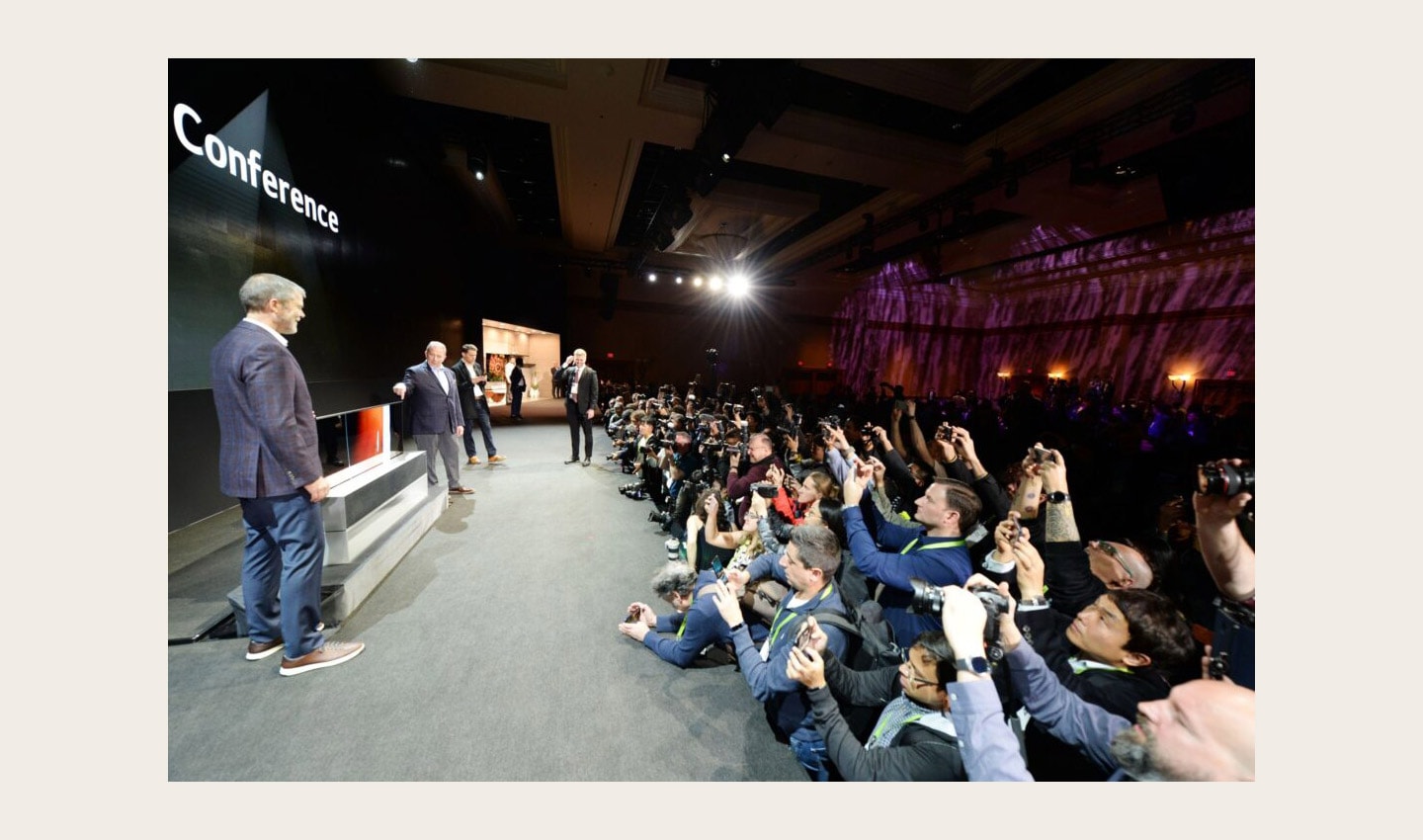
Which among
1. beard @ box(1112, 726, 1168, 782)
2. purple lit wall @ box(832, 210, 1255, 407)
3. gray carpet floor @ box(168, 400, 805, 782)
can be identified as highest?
purple lit wall @ box(832, 210, 1255, 407)

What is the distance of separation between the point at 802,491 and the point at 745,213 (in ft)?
26.5

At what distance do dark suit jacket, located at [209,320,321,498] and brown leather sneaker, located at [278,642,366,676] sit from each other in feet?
2.26

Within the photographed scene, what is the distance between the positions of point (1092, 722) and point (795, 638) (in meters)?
0.70

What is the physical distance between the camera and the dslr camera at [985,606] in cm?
101

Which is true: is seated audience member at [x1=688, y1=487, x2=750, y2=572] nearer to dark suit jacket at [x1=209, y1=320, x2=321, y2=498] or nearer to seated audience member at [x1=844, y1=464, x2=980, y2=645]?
seated audience member at [x1=844, y1=464, x2=980, y2=645]

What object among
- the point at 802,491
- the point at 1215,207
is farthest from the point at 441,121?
the point at 1215,207

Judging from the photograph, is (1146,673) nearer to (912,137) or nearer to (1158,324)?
(912,137)

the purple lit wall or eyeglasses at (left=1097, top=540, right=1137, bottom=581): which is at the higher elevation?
the purple lit wall

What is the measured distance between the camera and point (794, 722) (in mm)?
1449

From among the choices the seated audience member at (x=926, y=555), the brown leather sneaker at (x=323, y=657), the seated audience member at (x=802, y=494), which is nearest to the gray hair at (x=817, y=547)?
the seated audience member at (x=926, y=555)

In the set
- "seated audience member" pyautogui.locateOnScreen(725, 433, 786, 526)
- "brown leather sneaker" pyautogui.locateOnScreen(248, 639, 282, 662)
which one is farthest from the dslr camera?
"brown leather sneaker" pyautogui.locateOnScreen(248, 639, 282, 662)

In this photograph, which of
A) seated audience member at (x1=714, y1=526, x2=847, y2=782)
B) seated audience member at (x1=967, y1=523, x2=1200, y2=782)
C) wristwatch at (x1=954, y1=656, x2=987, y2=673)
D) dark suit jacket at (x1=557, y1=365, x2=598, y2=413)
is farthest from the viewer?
dark suit jacket at (x1=557, y1=365, x2=598, y2=413)

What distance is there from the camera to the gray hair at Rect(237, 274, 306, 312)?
159 centimetres

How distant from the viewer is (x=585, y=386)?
515 centimetres
